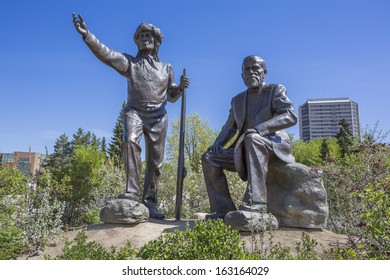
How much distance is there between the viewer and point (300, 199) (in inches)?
201

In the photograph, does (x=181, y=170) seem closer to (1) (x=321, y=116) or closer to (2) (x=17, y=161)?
(2) (x=17, y=161)

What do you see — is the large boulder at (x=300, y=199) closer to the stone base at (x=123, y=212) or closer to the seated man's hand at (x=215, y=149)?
the seated man's hand at (x=215, y=149)

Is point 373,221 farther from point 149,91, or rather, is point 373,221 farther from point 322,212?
point 149,91

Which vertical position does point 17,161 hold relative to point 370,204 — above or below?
above

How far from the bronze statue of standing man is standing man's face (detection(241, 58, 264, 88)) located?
1225 millimetres

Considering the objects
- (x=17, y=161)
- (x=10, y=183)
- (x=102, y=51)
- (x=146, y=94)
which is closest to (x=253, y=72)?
(x=146, y=94)

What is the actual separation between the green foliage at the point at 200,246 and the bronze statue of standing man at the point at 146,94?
2.28 metres

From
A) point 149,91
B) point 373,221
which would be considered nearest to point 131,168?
point 149,91

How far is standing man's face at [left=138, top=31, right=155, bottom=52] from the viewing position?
633cm

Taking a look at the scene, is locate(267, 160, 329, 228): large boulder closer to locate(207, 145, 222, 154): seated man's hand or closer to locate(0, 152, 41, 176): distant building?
locate(207, 145, 222, 154): seated man's hand

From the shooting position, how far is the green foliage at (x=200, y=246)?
3459 millimetres

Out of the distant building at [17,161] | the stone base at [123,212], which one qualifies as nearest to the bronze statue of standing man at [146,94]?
the stone base at [123,212]

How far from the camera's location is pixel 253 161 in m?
4.94

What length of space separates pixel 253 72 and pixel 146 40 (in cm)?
195
